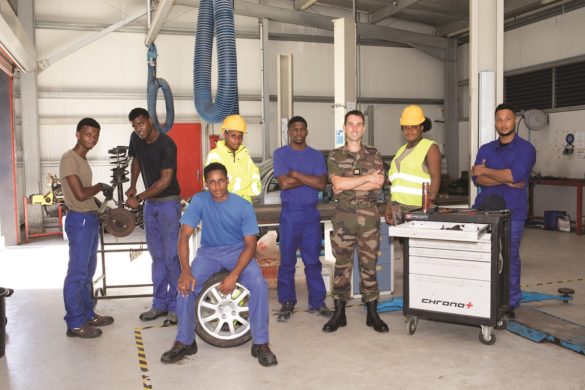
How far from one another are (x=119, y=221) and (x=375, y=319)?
86.2 inches

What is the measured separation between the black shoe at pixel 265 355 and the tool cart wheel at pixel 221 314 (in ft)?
0.90

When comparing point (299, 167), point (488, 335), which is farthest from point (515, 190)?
point (299, 167)

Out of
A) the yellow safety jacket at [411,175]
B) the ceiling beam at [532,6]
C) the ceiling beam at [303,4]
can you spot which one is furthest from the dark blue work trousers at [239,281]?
the ceiling beam at [532,6]

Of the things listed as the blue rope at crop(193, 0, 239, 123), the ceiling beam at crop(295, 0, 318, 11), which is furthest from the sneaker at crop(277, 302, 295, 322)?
the ceiling beam at crop(295, 0, 318, 11)

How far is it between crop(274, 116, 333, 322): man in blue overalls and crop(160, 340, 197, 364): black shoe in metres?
0.99

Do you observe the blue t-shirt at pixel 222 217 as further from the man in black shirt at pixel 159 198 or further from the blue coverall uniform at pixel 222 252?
the man in black shirt at pixel 159 198

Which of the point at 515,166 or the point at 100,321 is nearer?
the point at 515,166

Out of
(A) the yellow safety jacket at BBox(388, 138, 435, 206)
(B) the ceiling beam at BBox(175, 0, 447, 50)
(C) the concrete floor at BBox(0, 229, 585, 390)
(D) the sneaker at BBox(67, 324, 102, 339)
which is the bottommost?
(C) the concrete floor at BBox(0, 229, 585, 390)

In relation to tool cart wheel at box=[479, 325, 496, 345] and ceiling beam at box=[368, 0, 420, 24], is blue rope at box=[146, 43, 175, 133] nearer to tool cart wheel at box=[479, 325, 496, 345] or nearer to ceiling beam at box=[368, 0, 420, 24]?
ceiling beam at box=[368, 0, 420, 24]

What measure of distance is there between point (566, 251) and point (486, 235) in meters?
4.45

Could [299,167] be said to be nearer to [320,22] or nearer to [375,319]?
[375,319]

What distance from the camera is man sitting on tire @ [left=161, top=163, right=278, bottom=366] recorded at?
348cm

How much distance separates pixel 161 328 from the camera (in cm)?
429

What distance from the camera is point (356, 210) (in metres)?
4.00
